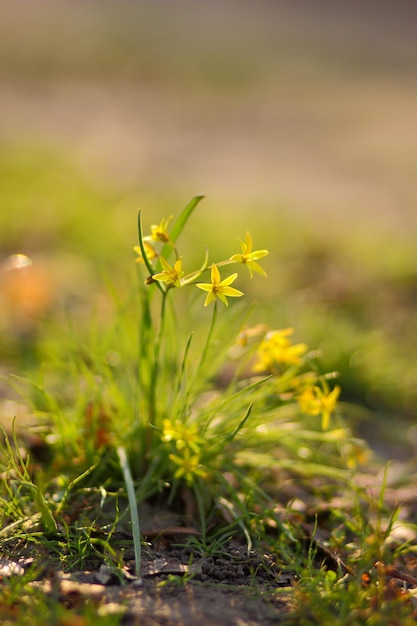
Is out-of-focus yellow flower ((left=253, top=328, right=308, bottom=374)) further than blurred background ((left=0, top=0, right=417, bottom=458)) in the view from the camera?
No

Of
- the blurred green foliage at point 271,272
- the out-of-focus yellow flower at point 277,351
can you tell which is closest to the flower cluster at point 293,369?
the out-of-focus yellow flower at point 277,351

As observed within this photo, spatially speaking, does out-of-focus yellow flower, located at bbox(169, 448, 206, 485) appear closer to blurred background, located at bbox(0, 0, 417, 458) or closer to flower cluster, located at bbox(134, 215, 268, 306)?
flower cluster, located at bbox(134, 215, 268, 306)

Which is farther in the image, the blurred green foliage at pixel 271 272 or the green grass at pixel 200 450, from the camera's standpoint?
the blurred green foliage at pixel 271 272

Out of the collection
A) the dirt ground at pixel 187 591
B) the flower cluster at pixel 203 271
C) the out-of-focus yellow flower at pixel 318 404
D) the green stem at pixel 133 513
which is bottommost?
the dirt ground at pixel 187 591

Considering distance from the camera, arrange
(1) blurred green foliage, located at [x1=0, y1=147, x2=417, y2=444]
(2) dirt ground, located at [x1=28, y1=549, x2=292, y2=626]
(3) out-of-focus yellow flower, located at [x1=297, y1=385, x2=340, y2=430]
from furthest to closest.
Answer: (1) blurred green foliage, located at [x1=0, y1=147, x2=417, y2=444]
(3) out-of-focus yellow flower, located at [x1=297, y1=385, x2=340, y2=430]
(2) dirt ground, located at [x1=28, y1=549, x2=292, y2=626]

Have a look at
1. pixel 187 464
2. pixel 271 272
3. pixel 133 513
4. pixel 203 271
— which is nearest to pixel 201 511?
pixel 187 464

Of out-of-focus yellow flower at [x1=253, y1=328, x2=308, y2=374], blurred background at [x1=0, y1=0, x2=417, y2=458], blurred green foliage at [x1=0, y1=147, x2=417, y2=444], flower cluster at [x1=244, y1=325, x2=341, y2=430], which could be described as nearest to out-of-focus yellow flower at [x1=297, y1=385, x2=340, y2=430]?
flower cluster at [x1=244, y1=325, x2=341, y2=430]

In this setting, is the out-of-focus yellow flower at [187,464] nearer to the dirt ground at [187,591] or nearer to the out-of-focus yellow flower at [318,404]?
the dirt ground at [187,591]
